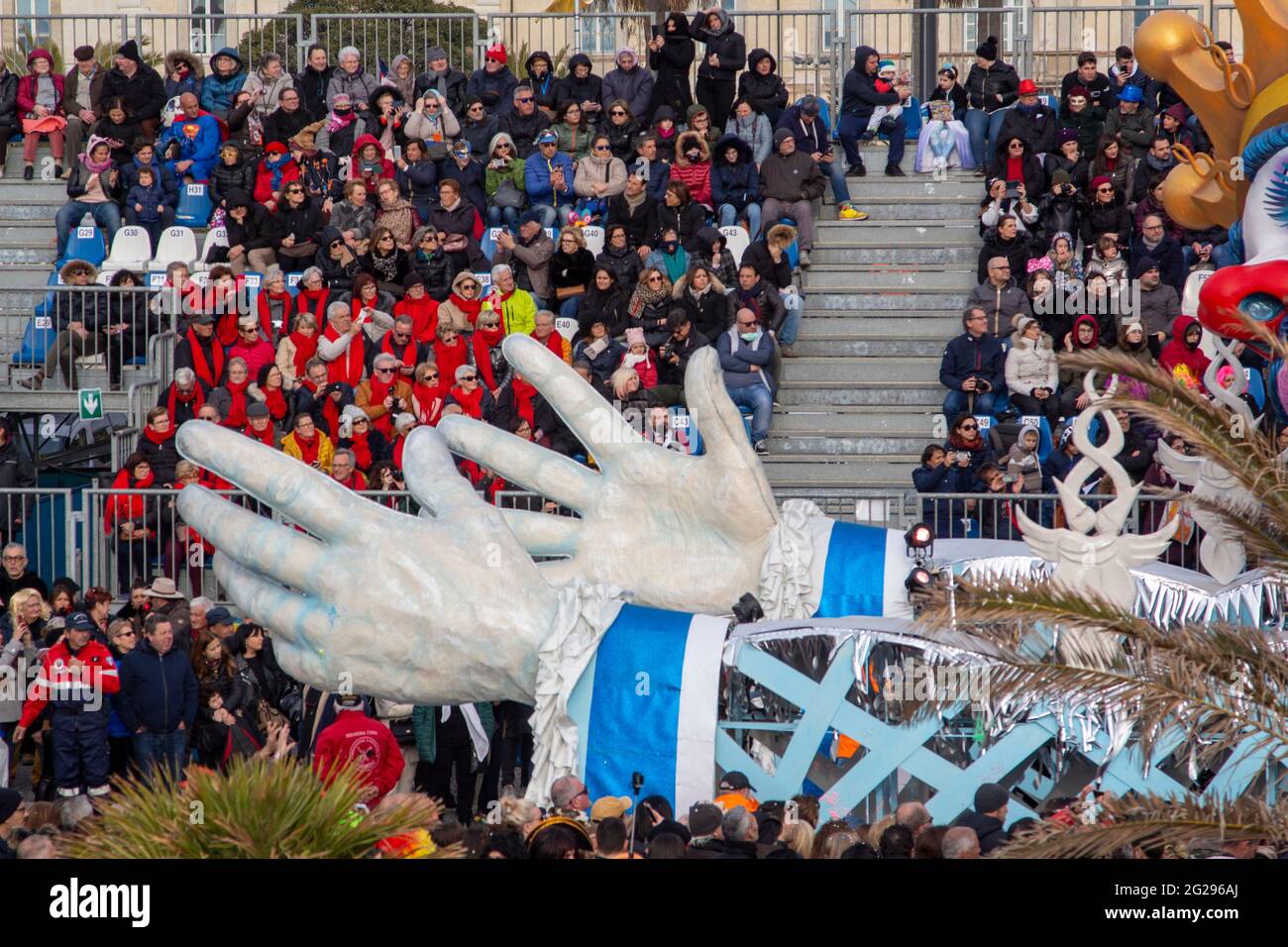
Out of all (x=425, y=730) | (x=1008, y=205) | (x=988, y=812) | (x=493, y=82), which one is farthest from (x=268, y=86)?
(x=988, y=812)

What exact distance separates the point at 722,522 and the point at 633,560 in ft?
1.66

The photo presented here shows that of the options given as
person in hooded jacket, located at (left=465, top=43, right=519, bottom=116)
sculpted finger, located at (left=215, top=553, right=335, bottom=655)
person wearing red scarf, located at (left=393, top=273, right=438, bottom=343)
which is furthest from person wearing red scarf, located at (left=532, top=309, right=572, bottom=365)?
sculpted finger, located at (left=215, top=553, right=335, bottom=655)

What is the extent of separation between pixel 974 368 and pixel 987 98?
4532 mm

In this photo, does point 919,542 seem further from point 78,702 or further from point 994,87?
point 994,87

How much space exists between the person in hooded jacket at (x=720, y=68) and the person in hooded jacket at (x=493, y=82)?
193 cm

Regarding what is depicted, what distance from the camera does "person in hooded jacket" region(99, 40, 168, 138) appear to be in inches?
805

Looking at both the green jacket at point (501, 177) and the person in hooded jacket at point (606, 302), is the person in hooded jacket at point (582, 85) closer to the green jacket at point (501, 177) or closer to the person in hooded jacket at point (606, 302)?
the green jacket at point (501, 177)

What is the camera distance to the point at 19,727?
42.1ft

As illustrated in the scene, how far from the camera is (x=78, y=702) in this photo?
12477mm

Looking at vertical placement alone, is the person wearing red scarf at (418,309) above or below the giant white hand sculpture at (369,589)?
above

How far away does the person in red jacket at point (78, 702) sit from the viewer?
12.5m

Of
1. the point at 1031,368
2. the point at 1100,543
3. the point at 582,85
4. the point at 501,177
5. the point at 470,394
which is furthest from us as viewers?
the point at 582,85

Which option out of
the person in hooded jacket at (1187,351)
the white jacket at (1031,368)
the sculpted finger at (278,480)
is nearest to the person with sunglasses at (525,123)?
the white jacket at (1031,368)
